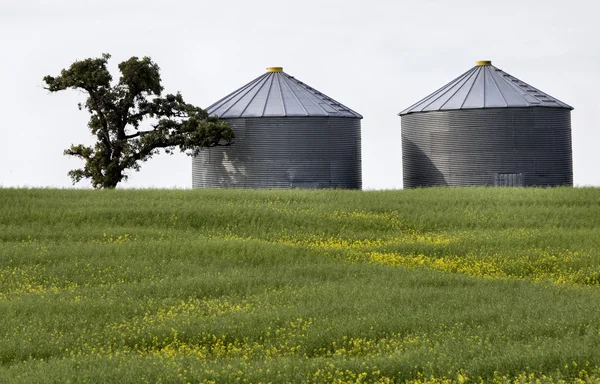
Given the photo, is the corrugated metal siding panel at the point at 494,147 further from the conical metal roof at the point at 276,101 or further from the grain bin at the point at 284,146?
the conical metal roof at the point at 276,101

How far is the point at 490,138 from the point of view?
5144 cm

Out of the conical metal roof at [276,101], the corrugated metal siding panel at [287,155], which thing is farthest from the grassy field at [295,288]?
the conical metal roof at [276,101]

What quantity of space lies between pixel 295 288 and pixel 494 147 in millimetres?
31638

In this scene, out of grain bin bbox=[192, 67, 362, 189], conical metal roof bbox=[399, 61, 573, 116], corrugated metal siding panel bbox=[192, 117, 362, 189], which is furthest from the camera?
conical metal roof bbox=[399, 61, 573, 116]

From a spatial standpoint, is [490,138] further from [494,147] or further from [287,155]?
[287,155]

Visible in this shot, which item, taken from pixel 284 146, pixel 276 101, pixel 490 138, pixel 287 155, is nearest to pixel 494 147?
pixel 490 138

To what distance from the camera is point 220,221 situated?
110 feet

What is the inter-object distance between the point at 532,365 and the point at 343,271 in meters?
10.8

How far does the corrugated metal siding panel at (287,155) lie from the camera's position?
50.9m

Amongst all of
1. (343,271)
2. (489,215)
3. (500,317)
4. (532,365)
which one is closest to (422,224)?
(489,215)

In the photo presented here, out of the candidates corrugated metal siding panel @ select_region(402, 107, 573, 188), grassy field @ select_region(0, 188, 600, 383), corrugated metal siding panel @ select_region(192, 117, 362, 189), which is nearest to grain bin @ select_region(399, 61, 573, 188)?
corrugated metal siding panel @ select_region(402, 107, 573, 188)

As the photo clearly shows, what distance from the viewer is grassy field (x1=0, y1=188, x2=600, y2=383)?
14.5 meters

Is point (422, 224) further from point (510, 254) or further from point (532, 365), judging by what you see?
point (532, 365)

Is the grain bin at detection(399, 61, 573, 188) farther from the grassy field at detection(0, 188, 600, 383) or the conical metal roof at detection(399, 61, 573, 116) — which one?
the grassy field at detection(0, 188, 600, 383)
